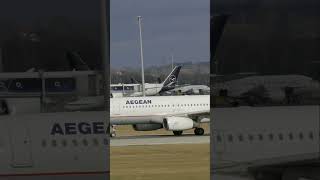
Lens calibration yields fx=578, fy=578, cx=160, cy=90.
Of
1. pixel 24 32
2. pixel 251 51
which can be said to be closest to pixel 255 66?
pixel 251 51

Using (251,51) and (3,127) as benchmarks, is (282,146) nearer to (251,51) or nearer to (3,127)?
(251,51)

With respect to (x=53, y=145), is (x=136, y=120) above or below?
below

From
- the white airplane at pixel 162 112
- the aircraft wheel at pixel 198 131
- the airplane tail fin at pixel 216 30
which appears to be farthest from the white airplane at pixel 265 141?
the white airplane at pixel 162 112

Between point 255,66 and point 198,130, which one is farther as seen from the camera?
point 198,130

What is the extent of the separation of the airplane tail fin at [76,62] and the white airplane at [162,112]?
18.8 metres

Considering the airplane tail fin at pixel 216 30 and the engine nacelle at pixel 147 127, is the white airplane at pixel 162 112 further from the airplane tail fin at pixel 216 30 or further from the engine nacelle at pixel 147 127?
the airplane tail fin at pixel 216 30

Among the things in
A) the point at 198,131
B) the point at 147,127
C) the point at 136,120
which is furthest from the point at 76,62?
the point at 147,127

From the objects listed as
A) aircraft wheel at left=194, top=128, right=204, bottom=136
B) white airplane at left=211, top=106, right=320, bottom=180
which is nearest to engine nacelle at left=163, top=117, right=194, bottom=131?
aircraft wheel at left=194, top=128, right=204, bottom=136

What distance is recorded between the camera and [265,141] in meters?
3.43

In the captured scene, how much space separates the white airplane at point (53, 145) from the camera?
3223 mm

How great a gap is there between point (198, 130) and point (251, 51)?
1896cm

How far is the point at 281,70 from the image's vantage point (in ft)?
11.2

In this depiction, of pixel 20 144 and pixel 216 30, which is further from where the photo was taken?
pixel 216 30

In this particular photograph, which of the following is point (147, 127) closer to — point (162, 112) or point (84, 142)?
point (162, 112)
